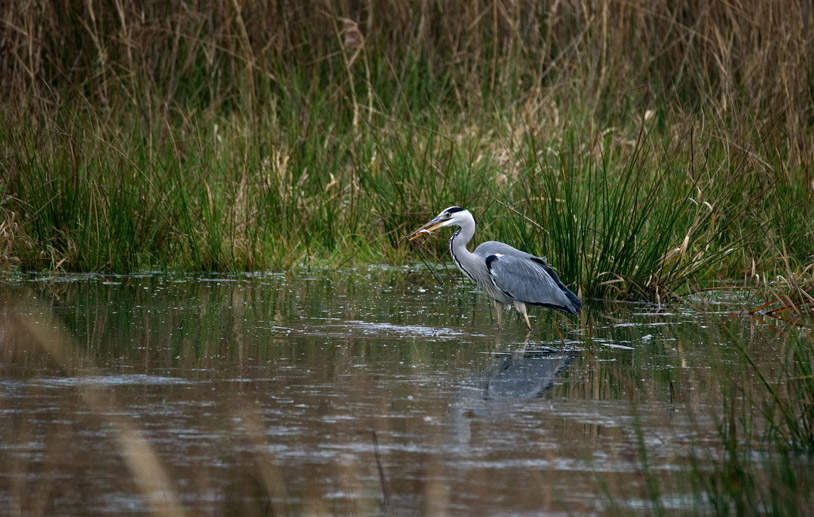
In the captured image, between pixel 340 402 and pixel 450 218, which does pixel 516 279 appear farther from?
pixel 340 402

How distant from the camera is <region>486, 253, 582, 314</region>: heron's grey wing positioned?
7.08 meters

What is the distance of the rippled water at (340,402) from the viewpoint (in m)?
3.63

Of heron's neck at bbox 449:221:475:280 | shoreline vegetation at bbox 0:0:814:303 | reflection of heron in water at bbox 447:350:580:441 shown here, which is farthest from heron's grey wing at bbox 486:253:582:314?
reflection of heron in water at bbox 447:350:580:441

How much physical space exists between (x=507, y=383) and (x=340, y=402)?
2.85 feet

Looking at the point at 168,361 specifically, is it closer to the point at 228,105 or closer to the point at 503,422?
the point at 503,422

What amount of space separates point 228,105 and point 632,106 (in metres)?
4.16

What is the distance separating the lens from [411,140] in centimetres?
988

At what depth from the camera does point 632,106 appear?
10.7 m

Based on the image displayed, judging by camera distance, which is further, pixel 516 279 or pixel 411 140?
pixel 411 140

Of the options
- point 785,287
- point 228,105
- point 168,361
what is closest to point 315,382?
point 168,361

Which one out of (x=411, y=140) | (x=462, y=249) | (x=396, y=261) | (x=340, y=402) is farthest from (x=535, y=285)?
(x=411, y=140)

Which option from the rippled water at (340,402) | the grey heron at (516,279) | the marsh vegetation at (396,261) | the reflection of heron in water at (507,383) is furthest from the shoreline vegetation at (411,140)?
the reflection of heron in water at (507,383)

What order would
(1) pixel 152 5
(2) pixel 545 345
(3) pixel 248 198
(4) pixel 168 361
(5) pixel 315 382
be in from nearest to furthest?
(5) pixel 315 382 → (4) pixel 168 361 → (2) pixel 545 345 → (3) pixel 248 198 → (1) pixel 152 5

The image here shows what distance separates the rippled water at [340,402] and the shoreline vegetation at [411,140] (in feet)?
2.33
